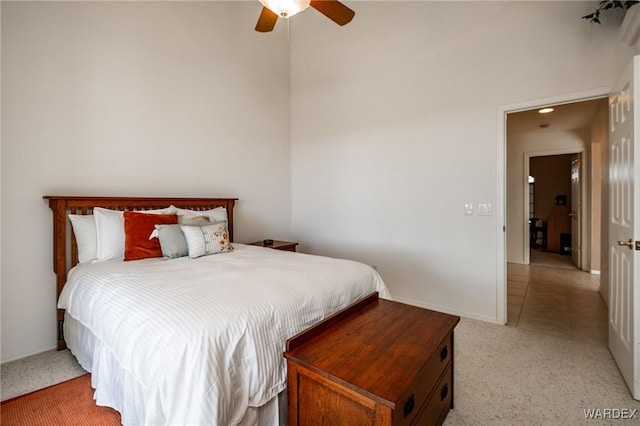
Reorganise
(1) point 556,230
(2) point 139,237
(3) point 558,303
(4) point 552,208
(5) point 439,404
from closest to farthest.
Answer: (5) point 439,404
(2) point 139,237
(3) point 558,303
(1) point 556,230
(4) point 552,208

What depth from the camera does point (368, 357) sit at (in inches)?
49.8

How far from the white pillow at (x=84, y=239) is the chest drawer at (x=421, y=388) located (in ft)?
7.75

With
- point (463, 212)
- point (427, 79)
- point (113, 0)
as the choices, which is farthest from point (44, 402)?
point (427, 79)

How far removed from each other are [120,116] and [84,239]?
1.13 metres

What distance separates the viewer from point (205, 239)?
2492mm

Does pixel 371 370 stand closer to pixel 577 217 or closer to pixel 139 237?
pixel 139 237

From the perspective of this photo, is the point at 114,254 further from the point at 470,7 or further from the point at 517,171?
the point at 517,171

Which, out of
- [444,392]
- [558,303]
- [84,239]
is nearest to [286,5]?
[84,239]

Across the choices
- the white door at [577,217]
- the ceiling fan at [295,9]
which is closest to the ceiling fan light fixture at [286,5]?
the ceiling fan at [295,9]

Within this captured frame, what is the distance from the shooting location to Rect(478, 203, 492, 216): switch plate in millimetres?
2855

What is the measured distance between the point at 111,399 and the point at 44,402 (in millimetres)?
533

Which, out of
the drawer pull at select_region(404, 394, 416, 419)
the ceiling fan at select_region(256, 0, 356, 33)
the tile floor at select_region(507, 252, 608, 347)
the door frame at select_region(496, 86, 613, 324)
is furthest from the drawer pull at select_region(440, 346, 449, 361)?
the ceiling fan at select_region(256, 0, 356, 33)

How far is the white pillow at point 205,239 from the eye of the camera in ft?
7.96

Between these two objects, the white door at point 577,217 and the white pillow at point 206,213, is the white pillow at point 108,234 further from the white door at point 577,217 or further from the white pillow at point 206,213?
the white door at point 577,217
